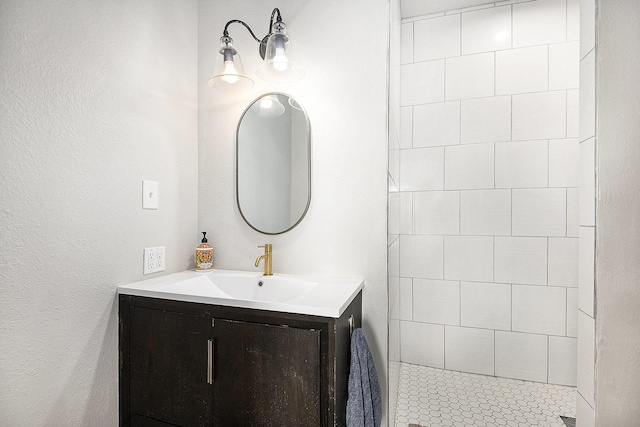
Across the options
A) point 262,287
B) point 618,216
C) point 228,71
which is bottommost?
point 262,287

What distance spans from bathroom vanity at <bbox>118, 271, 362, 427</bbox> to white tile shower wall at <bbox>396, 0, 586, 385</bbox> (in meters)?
1.04

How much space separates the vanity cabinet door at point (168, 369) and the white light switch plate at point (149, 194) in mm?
441

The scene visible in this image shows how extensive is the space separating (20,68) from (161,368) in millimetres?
1097

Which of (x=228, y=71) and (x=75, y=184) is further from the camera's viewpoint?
(x=228, y=71)

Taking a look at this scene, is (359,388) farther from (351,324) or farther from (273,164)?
(273,164)

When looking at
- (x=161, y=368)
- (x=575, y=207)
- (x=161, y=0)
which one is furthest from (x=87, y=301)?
(x=575, y=207)

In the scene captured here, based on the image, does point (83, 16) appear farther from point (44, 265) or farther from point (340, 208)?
point (340, 208)

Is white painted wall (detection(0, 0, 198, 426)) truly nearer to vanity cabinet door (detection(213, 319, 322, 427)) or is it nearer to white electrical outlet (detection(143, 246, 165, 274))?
white electrical outlet (detection(143, 246, 165, 274))

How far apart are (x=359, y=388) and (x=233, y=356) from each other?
17.5 inches

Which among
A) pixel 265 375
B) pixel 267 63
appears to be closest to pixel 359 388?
pixel 265 375

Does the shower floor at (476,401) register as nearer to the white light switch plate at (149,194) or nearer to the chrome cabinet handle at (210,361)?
the chrome cabinet handle at (210,361)

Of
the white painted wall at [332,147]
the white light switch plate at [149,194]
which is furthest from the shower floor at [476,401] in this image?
the white light switch plate at [149,194]

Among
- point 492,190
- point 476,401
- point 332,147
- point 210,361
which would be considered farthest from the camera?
point 492,190

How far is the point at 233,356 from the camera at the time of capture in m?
1.14
